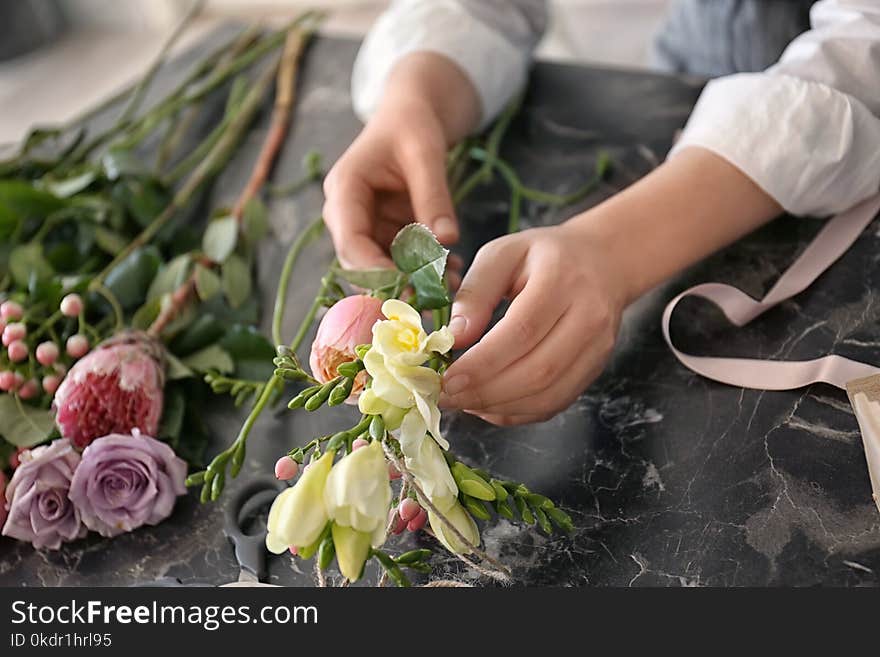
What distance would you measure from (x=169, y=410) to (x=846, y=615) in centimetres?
40

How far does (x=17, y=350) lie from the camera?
0.58 metres

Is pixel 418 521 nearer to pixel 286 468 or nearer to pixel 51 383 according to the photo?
pixel 286 468

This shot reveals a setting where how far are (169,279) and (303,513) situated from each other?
1.15ft

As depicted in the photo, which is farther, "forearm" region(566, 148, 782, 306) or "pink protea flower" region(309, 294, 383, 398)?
"forearm" region(566, 148, 782, 306)

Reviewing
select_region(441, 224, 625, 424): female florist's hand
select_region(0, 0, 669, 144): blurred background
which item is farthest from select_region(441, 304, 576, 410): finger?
select_region(0, 0, 669, 144): blurred background

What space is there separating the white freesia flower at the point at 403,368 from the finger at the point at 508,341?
0.15ft

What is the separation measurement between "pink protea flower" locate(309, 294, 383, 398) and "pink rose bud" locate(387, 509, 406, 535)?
62 millimetres

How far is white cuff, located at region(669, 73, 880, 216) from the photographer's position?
58 centimetres

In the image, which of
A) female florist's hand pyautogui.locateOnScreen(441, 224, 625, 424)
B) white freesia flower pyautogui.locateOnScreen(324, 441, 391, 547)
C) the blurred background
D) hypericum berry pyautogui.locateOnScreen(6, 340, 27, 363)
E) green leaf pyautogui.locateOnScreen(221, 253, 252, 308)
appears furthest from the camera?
the blurred background

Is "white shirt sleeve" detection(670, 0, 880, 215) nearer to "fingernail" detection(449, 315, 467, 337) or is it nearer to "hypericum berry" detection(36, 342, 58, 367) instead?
"fingernail" detection(449, 315, 467, 337)

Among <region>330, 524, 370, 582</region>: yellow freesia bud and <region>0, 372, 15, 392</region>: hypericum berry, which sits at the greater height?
<region>330, 524, 370, 582</region>: yellow freesia bud

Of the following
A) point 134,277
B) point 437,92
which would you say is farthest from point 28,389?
point 437,92

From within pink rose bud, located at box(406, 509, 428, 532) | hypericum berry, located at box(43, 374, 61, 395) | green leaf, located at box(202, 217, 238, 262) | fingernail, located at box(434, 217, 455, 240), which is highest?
fingernail, located at box(434, 217, 455, 240)

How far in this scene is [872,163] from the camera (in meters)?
0.59
